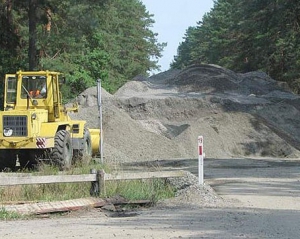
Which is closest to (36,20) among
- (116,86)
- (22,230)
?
(22,230)

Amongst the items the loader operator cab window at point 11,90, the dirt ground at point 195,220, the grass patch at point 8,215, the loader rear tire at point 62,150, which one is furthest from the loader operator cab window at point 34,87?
the grass patch at point 8,215

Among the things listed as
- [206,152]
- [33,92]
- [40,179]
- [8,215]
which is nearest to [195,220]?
[40,179]

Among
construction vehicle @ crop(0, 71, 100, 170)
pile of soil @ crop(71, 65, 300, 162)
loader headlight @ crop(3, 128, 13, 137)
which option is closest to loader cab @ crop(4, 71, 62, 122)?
construction vehicle @ crop(0, 71, 100, 170)

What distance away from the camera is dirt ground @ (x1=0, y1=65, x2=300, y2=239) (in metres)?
10.6

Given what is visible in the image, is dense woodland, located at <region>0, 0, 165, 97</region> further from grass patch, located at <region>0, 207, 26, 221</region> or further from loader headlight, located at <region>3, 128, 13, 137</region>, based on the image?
grass patch, located at <region>0, 207, 26, 221</region>

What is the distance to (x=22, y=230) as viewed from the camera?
10.2 meters

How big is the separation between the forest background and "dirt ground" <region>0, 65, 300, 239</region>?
4311mm

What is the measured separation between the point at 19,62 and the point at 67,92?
9.93 m

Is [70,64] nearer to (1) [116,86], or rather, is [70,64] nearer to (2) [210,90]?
(2) [210,90]

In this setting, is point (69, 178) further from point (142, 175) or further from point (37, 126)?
point (37, 126)

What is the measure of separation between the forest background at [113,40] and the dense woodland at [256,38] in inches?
2.6

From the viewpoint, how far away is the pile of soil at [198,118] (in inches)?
1304

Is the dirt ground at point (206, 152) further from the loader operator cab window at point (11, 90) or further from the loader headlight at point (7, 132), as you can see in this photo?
the loader operator cab window at point (11, 90)

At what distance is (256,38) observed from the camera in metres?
63.4
